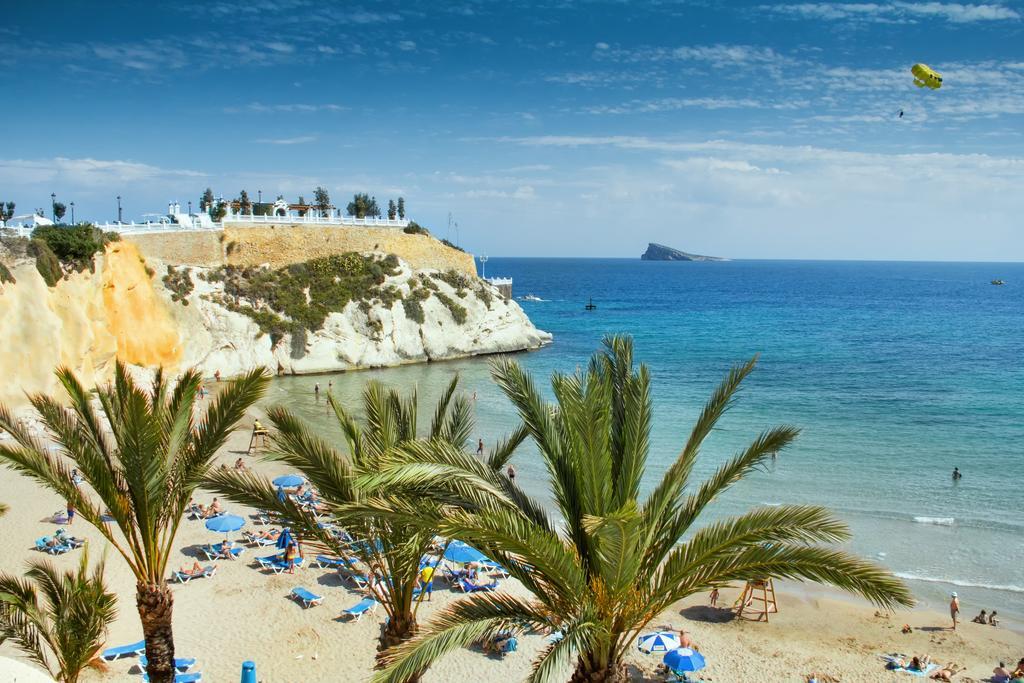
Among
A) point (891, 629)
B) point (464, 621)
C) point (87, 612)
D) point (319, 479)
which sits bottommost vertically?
point (891, 629)

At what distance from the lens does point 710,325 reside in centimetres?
7481

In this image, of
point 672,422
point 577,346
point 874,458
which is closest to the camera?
point 874,458

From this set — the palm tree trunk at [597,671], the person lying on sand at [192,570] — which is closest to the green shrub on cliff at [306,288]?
the person lying on sand at [192,570]

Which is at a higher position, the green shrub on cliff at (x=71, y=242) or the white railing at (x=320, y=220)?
the white railing at (x=320, y=220)

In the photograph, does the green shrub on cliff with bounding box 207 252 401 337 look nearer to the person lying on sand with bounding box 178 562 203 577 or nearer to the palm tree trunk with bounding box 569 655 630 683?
the person lying on sand with bounding box 178 562 203 577

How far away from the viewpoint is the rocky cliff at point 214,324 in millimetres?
26734

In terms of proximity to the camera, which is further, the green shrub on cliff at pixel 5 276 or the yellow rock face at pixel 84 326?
the green shrub on cliff at pixel 5 276

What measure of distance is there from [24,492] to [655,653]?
61.0ft

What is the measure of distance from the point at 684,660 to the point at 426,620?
16.4 ft

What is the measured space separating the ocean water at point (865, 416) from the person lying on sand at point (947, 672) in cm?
287

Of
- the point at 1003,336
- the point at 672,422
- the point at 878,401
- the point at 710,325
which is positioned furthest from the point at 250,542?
the point at 1003,336

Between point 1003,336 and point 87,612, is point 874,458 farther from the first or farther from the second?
point 1003,336

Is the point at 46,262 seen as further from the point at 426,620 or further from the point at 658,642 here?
the point at 658,642

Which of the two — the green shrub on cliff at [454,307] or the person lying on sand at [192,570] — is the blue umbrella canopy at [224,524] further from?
the green shrub on cliff at [454,307]
